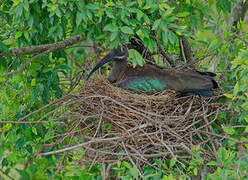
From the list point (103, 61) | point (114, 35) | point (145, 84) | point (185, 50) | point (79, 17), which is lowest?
point (145, 84)

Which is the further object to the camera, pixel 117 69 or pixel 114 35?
pixel 117 69

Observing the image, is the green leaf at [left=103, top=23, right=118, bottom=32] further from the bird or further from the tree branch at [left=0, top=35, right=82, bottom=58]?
the tree branch at [left=0, top=35, right=82, bottom=58]

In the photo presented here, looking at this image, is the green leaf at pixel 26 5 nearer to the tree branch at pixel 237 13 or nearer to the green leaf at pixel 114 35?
the green leaf at pixel 114 35

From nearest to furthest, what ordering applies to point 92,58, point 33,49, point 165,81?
point 33,49 < point 165,81 < point 92,58

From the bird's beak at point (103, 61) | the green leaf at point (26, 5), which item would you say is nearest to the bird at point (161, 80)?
the bird's beak at point (103, 61)

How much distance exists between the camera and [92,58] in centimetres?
602

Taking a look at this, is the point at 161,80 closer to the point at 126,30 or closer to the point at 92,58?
the point at 126,30

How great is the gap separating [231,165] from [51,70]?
103 inches

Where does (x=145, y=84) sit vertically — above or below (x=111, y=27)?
below

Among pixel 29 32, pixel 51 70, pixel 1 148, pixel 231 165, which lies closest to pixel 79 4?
pixel 29 32

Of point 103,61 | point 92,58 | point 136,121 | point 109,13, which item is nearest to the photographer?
point 109,13

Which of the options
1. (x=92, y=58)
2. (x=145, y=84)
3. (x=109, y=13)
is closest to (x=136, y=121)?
(x=145, y=84)

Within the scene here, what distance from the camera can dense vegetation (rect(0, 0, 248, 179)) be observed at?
3.53m

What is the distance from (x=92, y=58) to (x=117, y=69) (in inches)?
27.4
